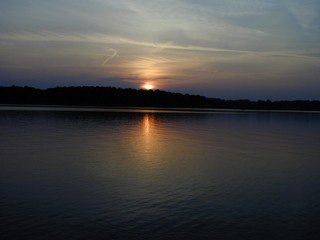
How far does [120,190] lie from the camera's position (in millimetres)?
13398

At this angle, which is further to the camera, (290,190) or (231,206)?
(290,190)

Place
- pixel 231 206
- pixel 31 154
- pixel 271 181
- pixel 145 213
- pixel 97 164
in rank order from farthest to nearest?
1. pixel 31 154
2. pixel 97 164
3. pixel 271 181
4. pixel 231 206
5. pixel 145 213

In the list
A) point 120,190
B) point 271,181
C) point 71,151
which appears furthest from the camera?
point 71,151

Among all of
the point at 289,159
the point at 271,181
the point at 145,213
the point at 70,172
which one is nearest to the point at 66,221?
the point at 145,213

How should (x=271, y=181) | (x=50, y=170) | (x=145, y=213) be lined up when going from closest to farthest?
(x=145, y=213), (x=271, y=181), (x=50, y=170)

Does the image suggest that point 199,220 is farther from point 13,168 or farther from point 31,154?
point 31,154

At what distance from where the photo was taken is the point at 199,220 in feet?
33.3

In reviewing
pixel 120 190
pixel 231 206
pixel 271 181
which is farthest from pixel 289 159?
pixel 120 190

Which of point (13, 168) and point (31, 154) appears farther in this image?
point (31, 154)

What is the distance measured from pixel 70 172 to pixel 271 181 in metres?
10.1

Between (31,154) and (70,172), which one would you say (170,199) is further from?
(31,154)

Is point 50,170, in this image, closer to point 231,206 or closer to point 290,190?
point 231,206

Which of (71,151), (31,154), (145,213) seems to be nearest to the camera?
(145,213)

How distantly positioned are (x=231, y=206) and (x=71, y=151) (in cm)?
1504
